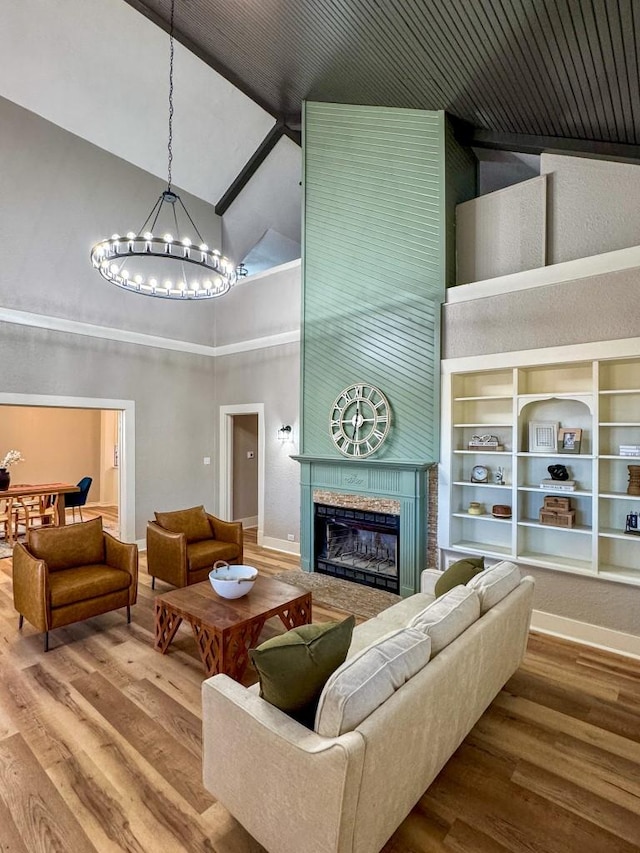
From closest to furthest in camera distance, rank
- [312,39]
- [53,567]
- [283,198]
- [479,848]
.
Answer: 1. [479,848]
2. [53,567]
3. [312,39]
4. [283,198]

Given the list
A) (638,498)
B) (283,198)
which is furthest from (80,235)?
(638,498)

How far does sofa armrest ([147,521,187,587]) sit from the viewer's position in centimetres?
441

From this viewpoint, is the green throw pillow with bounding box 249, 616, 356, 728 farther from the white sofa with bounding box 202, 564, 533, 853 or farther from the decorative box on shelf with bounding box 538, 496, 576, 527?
the decorative box on shelf with bounding box 538, 496, 576, 527

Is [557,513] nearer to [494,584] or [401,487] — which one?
[401,487]

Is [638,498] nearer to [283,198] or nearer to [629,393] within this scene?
[629,393]

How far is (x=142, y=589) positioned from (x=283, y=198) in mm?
5955

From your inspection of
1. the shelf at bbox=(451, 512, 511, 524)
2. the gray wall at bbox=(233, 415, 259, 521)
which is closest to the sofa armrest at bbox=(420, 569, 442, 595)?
the shelf at bbox=(451, 512, 511, 524)

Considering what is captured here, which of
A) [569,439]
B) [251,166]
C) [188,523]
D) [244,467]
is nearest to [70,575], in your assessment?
[188,523]

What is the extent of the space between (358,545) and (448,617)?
3.25 meters

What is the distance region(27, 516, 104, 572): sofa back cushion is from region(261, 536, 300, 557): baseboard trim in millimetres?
2633

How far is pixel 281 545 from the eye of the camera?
6.25 metres

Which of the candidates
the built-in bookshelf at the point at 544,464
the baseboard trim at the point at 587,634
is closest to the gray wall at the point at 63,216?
the built-in bookshelf at the point at 544,464

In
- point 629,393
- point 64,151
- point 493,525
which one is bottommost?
point 493,525

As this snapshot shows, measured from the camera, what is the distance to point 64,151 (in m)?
5.50
